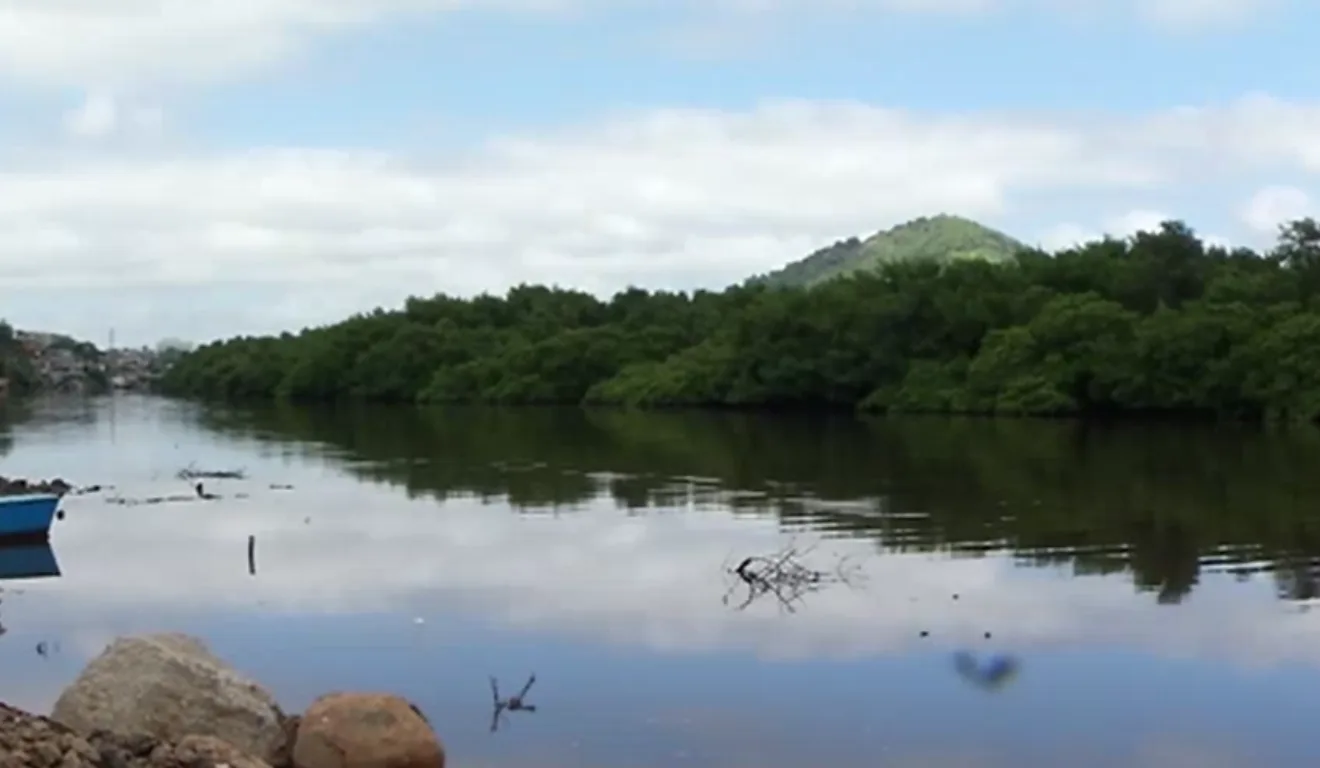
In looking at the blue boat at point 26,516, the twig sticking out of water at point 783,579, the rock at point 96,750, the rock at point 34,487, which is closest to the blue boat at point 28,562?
the blue boat at point 26,516

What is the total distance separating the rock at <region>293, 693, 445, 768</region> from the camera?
37.5ft

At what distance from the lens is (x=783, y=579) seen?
21.5m

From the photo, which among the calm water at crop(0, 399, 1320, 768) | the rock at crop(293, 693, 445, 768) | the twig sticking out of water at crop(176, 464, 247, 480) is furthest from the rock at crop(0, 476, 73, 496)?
the rock at crop(293, 693, 445, 768)

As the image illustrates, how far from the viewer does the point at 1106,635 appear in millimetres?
18000

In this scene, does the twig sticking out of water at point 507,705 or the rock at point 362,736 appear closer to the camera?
the rock at point 362,736

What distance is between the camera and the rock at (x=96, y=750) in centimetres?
879

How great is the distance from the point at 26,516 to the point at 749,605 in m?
12.0

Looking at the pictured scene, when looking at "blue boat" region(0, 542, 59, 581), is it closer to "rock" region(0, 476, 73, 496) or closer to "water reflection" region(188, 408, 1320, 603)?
"rock" region(0, 476, 73, 496)

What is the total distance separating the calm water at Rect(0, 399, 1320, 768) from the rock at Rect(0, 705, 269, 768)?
3.17 m

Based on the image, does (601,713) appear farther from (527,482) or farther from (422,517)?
(527,482)

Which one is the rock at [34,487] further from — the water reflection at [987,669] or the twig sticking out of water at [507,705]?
the water reflection at [987,669]

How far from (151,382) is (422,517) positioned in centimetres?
15145

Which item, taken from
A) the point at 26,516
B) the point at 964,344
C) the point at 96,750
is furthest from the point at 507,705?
the point at 964,344

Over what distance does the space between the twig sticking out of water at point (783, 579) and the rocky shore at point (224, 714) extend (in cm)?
884
